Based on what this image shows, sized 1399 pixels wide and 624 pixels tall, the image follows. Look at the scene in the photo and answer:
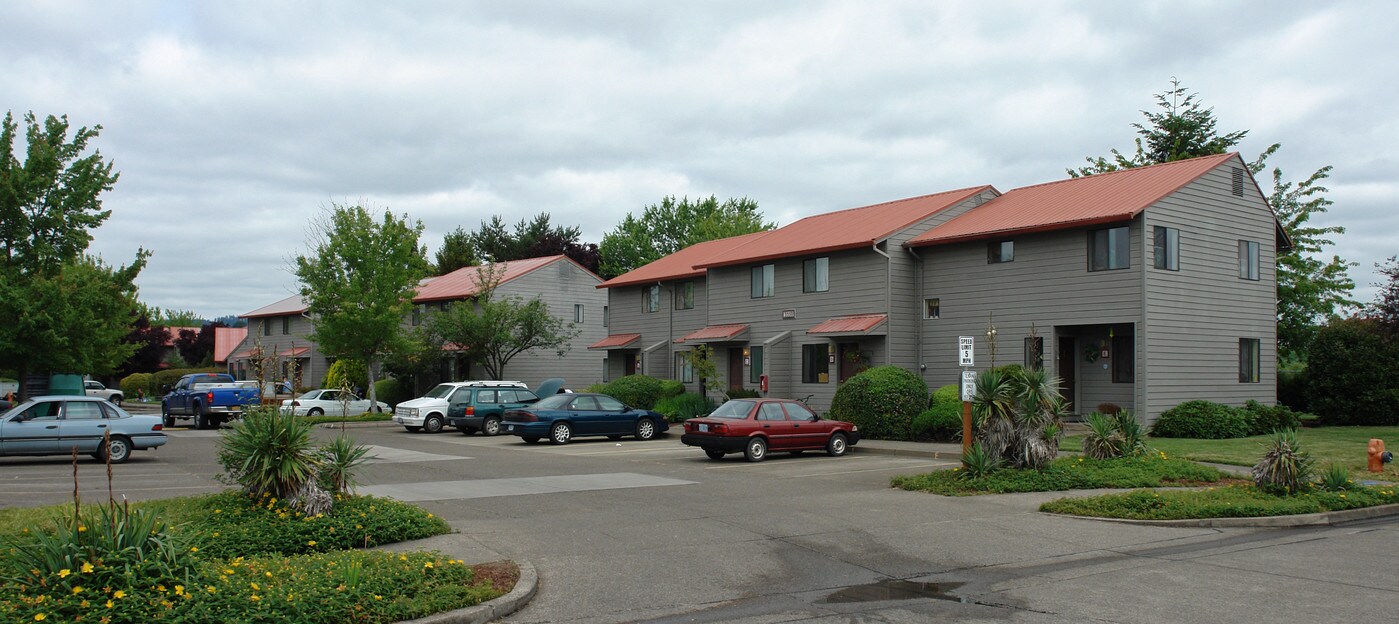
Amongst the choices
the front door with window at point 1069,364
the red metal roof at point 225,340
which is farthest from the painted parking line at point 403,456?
the red metal roof at point 225,340

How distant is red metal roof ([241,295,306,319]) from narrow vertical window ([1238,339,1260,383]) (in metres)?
54.9

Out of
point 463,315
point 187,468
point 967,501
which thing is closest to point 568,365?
point 463,315

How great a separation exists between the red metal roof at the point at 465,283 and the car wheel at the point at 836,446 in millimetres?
28595

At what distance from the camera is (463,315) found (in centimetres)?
4453

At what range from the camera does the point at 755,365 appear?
3625 centimetres

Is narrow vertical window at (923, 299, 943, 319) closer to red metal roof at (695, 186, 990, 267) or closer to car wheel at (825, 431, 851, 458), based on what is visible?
red metal roof at (695, 186, 990, 267)

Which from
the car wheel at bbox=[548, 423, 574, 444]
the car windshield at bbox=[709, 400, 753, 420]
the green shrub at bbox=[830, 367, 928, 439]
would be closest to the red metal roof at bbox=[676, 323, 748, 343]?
the green shrub at bbox=[830, 367, 928, 439]

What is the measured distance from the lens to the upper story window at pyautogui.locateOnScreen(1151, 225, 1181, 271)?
26641 mm

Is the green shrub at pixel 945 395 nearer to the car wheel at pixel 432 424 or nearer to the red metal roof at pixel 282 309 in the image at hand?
the car wheel at pixel 432 424

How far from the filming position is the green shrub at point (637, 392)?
37.4m

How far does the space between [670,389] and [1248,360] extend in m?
18.7

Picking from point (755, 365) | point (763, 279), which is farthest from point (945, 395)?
point (763, 279)

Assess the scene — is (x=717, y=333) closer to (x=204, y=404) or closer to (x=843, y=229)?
(x=843, y=229)

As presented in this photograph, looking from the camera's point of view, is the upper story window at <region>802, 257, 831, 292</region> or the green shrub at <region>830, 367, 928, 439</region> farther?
the upper story window at <region>802, 257, 831, 292</region>
